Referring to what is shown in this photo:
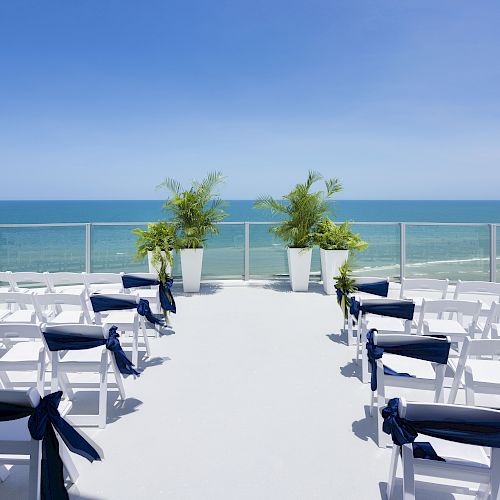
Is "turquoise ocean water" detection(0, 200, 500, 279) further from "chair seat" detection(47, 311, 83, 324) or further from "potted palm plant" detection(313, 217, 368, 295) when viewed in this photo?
"chair seat" detection(47, 311, 83, 324)

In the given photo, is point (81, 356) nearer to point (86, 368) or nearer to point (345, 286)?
point (86, 368)

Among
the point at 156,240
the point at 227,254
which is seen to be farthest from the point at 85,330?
the point at 227,254

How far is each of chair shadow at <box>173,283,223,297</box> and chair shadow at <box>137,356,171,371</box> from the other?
394 cm

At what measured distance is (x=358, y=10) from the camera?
554 inches

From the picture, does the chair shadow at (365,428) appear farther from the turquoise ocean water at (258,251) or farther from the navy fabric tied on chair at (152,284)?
the turquoise ocean water at (258,251)

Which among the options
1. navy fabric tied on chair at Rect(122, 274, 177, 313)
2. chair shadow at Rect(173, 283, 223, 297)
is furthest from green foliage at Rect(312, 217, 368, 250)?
navy fabric tied on chair at Rect(122, 274, 177, 313)

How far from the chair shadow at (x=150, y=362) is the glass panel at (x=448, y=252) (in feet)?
22.1

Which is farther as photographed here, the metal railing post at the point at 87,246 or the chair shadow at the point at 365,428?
the metal railing post at the point at 87,246

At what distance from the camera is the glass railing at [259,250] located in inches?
382

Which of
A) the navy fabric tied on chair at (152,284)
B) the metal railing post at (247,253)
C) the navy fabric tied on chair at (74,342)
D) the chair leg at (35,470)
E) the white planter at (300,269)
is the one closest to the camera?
the chair leg at (35,470)

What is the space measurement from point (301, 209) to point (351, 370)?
208 inches

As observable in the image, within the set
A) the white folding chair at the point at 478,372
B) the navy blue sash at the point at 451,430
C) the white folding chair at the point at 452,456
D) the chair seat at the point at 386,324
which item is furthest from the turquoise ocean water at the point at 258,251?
the navy blue sash at the point at 451,430

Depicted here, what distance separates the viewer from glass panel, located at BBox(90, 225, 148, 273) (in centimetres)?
1007

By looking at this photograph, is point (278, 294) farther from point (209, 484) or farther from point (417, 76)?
point (417, 76)
